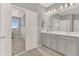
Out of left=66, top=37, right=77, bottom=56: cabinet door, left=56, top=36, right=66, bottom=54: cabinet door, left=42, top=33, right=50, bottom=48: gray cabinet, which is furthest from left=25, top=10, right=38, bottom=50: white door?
left=66, top=37, right=77, bottom=56: cabinet door

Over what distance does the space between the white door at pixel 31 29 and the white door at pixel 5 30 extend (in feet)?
0.95

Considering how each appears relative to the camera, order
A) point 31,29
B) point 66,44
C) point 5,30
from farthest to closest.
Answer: point 31,29
point 66,44
point 5,30

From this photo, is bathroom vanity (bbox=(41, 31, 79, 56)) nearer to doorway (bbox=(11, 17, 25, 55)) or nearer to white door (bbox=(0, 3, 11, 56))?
doorway (bbox=(11, 17, 25, 55))

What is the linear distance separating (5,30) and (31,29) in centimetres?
42

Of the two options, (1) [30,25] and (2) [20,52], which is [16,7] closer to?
(1) [30,25]

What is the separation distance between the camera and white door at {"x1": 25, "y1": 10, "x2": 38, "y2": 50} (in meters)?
1.58

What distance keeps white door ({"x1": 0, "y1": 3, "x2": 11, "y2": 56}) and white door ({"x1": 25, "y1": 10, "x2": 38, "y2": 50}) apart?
288 mm

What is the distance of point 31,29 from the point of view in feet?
5.43

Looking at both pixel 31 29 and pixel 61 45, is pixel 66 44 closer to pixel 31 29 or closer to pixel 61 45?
pixel 61 45

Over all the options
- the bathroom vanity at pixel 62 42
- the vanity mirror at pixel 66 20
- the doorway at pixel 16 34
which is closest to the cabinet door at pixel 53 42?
the bathroom vanity at pixel 62 42

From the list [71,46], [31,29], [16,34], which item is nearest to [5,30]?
[16,34]

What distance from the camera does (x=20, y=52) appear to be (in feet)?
4.99

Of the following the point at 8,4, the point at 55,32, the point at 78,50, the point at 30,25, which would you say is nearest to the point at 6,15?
the point at 8,4

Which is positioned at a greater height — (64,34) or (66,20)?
(66,20)
